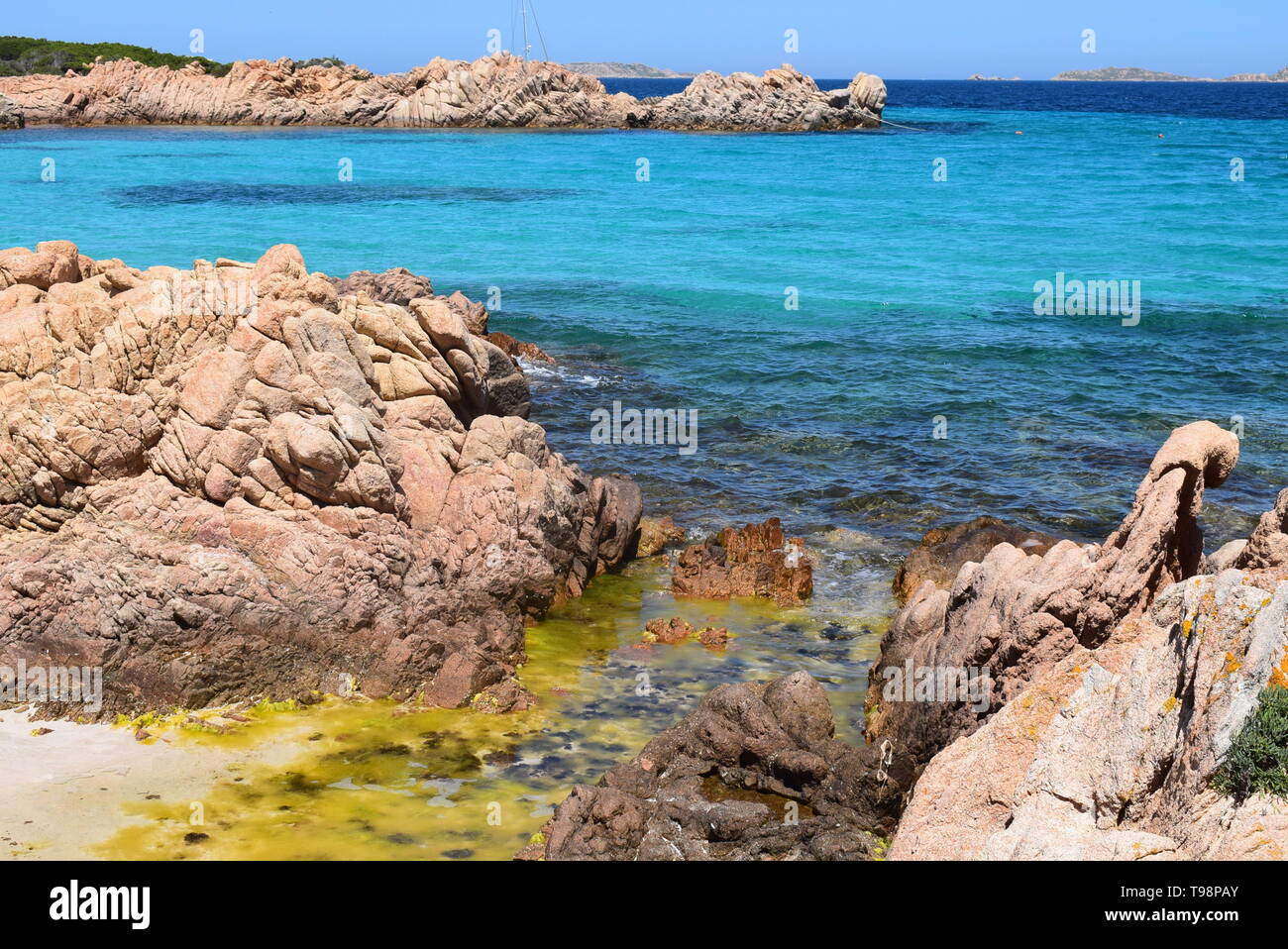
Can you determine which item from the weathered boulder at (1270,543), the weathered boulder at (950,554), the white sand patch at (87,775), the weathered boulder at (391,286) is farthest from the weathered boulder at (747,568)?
the weathered boulder at (391,286)

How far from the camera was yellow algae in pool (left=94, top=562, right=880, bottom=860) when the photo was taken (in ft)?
33.0

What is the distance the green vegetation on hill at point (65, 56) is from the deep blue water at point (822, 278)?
31.0 m

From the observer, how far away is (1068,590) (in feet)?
32.7

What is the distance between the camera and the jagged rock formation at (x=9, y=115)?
92938 mm

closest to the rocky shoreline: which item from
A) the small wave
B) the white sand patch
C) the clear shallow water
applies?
the white sand patch

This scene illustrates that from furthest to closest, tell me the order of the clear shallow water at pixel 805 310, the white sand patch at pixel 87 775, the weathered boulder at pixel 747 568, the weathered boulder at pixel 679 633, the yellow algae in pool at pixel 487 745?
the clear shallow water at pixel 805 310
the weathered boulder at pixel 747 568
the weathered boulder at pixel 679 633
the yellow algae in pool at pixel 487 745
the white sand patch at pixel 87 775

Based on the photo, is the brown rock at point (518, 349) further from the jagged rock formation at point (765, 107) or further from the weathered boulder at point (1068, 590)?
the jagged rock formation at point (765, 107)

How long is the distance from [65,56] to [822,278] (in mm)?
105388

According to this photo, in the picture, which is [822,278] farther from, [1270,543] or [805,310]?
[1270,543]

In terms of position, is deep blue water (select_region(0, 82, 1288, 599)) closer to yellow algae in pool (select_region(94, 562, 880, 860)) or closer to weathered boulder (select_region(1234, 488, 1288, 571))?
yellow algae in pool (select_region(94, 562, 880, 860))

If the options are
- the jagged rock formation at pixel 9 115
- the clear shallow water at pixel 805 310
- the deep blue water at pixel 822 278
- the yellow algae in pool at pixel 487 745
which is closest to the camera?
the yellow algae in pool at pixel 487 745

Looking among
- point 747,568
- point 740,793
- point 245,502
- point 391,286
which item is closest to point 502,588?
point 245,502

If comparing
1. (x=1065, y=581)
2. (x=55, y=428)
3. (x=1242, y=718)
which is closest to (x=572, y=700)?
(x=1065, y=581)
